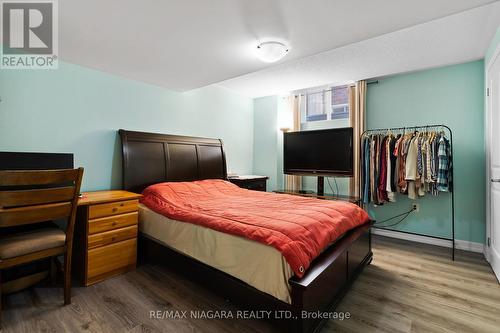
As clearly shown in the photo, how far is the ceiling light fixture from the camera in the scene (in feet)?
7.21

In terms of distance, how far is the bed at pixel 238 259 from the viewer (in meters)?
1.49

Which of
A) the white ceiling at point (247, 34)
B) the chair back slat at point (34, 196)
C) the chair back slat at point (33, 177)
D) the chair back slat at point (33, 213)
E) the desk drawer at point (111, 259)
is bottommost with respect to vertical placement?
the desk drawer at point (111, 259)

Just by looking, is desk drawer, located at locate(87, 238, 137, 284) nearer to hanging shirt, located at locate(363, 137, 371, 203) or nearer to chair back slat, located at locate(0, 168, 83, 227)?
chair back slat, located at locate(0, 168, 83, 227)

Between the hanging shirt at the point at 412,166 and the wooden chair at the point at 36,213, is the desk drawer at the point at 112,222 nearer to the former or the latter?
the wooden chair at the point at 36,213

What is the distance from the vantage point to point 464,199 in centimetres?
320

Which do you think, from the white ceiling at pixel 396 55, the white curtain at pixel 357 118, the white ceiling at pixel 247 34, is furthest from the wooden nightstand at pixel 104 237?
the white curtain at pixel 357 118

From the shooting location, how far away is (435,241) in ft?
11.1

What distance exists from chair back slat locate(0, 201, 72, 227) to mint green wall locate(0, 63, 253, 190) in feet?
3.43

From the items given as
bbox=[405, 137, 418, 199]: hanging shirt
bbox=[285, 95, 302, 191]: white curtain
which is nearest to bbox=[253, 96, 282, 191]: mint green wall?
bbox=[285, 95, 302, 191]: white curtain

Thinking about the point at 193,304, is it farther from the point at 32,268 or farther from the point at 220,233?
the point at 32,268

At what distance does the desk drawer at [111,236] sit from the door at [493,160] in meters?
3.71

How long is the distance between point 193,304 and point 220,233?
2.11 ft

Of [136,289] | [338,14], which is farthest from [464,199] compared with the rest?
[136,289]

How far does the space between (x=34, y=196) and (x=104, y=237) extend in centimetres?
77
